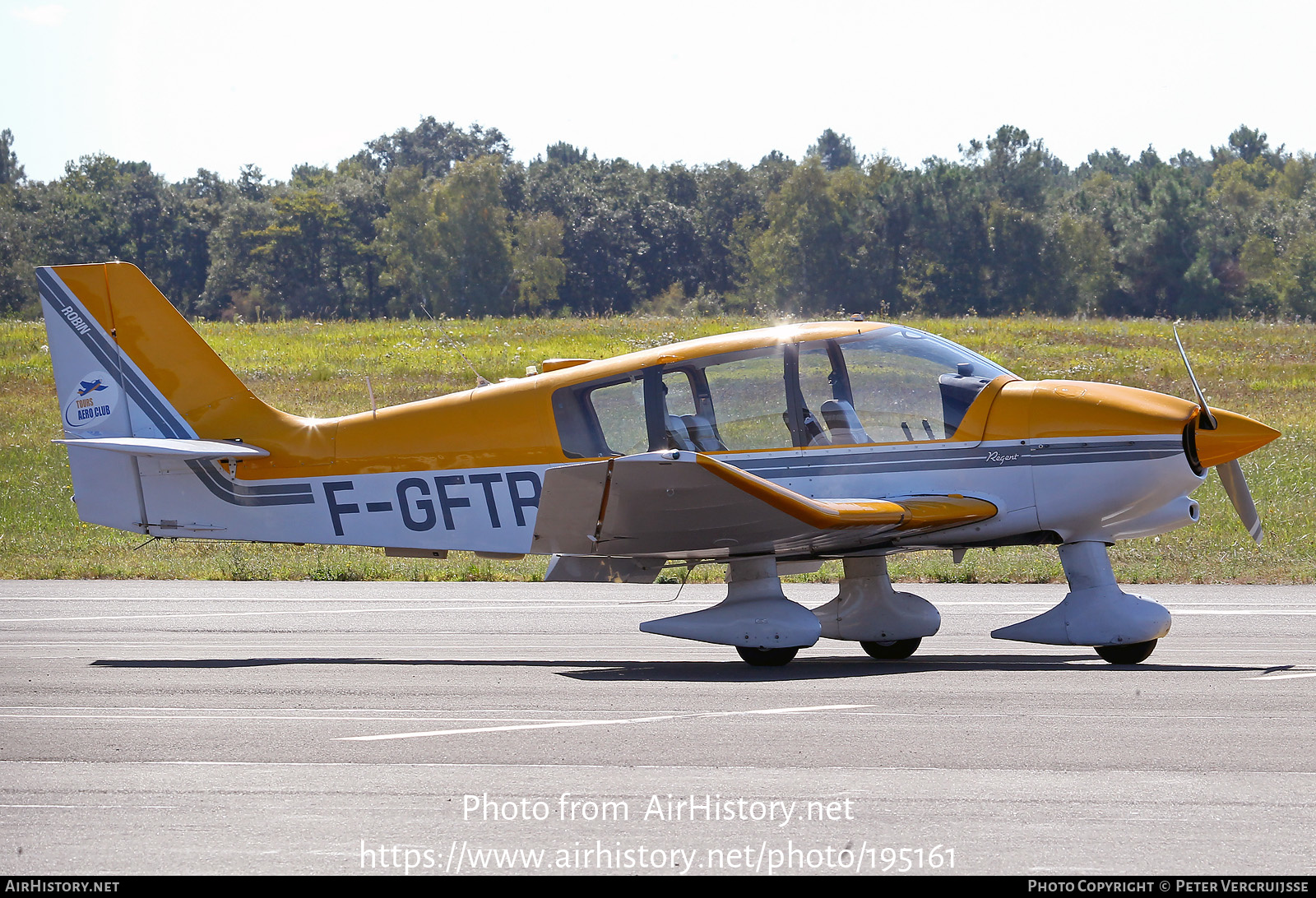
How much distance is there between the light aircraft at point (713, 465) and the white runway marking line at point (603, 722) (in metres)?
1.28

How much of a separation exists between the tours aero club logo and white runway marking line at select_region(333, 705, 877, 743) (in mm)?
4743

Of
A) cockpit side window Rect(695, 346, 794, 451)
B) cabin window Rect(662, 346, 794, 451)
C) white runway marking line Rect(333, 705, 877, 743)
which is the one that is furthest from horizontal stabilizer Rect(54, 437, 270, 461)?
white runway marking line Rect(333, 705, 877, 743)

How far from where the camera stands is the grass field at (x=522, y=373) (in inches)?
591

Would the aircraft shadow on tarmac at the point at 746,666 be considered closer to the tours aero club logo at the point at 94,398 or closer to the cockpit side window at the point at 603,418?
the cockpit side window at the point at 603,418

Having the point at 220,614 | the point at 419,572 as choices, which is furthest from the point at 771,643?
the point at 419,572

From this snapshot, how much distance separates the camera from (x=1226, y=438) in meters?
8.08

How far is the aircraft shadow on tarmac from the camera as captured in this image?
26.1ft

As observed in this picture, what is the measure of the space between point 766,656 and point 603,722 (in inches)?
80.4

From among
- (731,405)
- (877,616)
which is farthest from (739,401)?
(877,616)

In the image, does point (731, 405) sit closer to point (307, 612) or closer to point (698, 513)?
point (698, 513)

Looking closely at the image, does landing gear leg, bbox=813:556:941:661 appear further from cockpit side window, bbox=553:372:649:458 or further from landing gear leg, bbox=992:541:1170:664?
cockpit side window, bbox=553:372:649:458

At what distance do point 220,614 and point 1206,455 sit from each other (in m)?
8.64

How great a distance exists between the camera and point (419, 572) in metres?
15.2

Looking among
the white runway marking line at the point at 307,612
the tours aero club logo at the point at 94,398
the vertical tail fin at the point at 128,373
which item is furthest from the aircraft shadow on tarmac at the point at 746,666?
the white runway marking line at the point at 307,612
